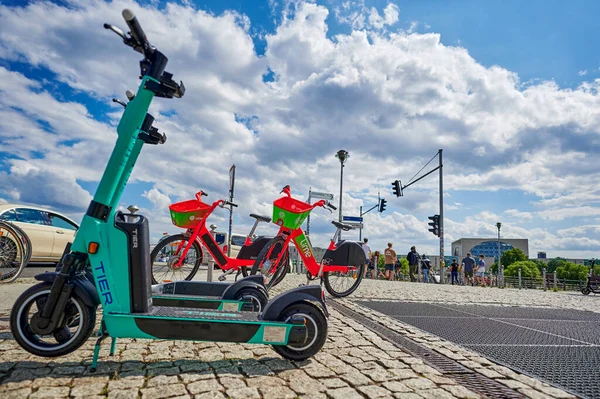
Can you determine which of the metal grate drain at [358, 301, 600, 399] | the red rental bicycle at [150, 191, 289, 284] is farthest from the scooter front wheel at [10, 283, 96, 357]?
the red rental bicycle at [150, 191, 289, 284]

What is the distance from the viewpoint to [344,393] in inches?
102

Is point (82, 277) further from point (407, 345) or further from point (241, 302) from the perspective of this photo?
point (407, 345)

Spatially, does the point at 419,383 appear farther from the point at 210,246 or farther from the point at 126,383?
the point at 210,246

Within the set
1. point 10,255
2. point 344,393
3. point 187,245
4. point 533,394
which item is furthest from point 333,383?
point 10,255

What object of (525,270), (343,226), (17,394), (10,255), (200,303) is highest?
(525,270)

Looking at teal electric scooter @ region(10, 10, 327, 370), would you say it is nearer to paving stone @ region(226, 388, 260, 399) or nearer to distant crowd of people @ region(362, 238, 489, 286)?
paving stone @ region(226, 388, 260, 399)

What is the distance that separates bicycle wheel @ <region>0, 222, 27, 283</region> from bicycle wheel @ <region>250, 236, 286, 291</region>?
13.0ft

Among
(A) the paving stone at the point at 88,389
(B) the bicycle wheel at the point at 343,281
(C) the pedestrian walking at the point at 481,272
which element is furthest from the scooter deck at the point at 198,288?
(C) the pedestrian walking at the point at 481,272

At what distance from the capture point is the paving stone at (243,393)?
8.05 feet

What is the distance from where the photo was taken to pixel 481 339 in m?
4.57

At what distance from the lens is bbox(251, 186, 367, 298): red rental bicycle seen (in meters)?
6.98

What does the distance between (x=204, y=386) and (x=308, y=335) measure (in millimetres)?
899

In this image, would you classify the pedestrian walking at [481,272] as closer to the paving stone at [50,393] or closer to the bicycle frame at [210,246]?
the bicycle frame at [210,246]

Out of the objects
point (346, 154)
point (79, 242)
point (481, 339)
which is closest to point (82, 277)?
point (79, 242)
